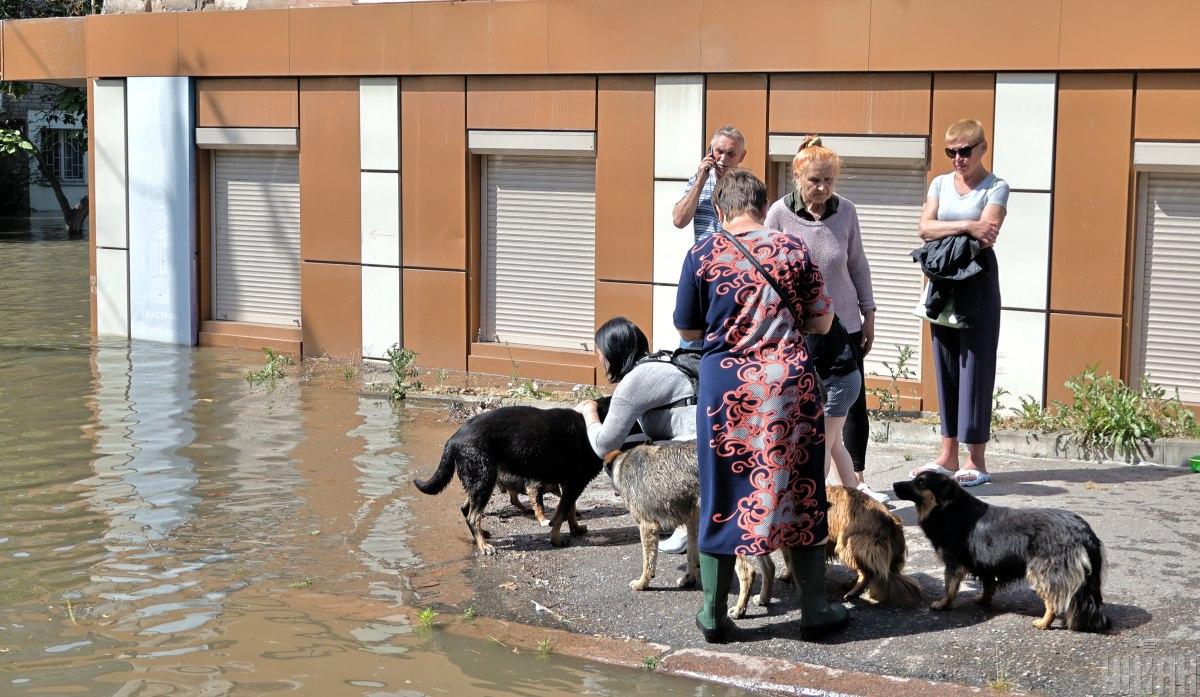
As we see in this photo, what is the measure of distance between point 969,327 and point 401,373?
18.2ft

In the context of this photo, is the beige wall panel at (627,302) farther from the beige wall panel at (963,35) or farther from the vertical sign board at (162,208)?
the vertical sign board at (162,208)

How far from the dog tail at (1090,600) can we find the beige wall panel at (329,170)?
9.07 meters

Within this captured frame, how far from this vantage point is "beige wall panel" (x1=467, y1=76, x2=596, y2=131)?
12.1m

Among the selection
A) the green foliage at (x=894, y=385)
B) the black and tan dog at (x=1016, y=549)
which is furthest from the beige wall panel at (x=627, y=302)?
the black and tan dog at (x=1016, y=549)

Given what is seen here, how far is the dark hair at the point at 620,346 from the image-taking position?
21.7 feet

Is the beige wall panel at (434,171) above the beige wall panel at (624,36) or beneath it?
beneath

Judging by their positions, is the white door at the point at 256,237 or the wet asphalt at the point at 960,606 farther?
the white door at the point at 256,237

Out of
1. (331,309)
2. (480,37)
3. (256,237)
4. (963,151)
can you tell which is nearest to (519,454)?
(963,151)

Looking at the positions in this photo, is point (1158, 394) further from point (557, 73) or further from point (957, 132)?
point (557, 73)

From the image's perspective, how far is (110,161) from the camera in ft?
49.6

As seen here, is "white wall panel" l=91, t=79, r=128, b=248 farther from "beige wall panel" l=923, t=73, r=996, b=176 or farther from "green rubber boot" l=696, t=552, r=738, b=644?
"green rubber boot" l=696, t=552, r=738, b=644

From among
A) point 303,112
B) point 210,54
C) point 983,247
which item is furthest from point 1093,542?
point 210,54

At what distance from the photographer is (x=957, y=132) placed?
7.57m

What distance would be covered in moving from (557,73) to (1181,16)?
5.04 m
